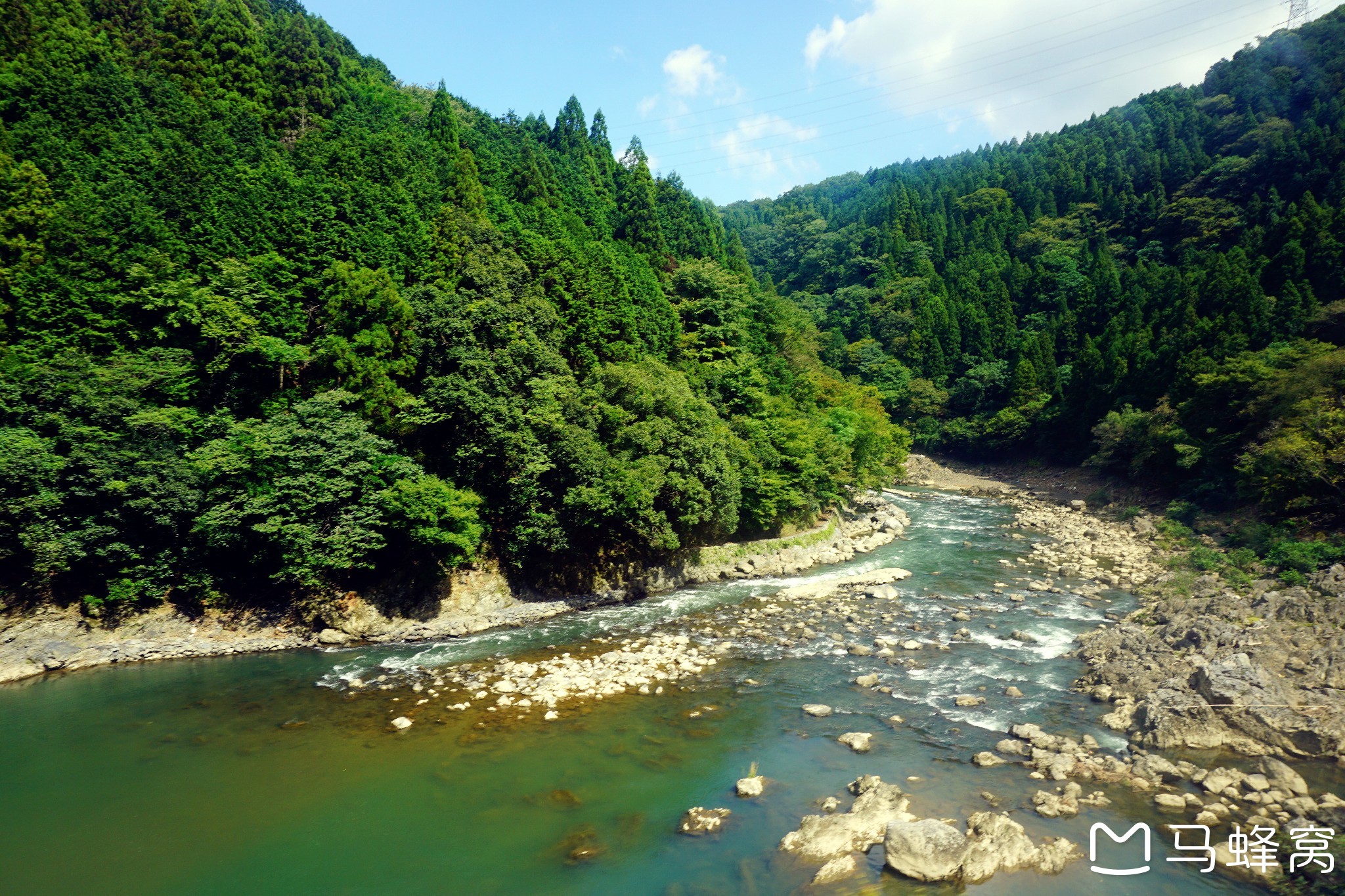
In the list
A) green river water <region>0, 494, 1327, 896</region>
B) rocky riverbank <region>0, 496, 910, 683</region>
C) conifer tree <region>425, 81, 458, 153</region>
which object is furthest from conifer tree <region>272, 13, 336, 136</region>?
green river water <region>0, 494, 1327, 896</region>

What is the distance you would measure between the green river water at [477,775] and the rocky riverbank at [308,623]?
0.77 m

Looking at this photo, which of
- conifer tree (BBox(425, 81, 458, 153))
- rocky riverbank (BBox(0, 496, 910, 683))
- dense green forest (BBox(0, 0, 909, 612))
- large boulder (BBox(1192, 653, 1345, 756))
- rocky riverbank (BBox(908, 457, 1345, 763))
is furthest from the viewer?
conifer tree (BBox(425, 81, 458, 153))

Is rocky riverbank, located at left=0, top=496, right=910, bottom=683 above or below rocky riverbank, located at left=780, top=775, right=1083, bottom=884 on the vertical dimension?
above

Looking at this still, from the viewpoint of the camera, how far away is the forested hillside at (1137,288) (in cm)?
3444

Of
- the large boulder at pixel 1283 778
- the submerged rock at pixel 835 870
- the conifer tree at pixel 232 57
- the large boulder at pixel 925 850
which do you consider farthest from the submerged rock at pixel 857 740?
the conifer tree at pixel 232 57

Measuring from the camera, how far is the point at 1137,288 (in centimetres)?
5931

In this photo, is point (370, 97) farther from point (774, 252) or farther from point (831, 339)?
point (774, 252)

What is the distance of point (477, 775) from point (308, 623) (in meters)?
10.8

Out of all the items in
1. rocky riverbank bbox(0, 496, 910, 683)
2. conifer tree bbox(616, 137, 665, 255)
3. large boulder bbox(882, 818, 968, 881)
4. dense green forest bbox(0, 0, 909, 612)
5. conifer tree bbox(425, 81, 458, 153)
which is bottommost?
large boulder bbox(882, 818, 968, 881)

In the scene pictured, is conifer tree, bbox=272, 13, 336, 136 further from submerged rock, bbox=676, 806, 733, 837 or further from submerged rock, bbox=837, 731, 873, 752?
submerged rock, bbox=837, 731, 873, 752

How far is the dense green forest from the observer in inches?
791

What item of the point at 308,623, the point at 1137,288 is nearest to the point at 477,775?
the point at 308,623

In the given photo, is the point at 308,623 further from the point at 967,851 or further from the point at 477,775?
the point at 967,851

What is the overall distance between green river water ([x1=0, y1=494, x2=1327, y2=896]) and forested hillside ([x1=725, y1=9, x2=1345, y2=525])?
21.7 meters
